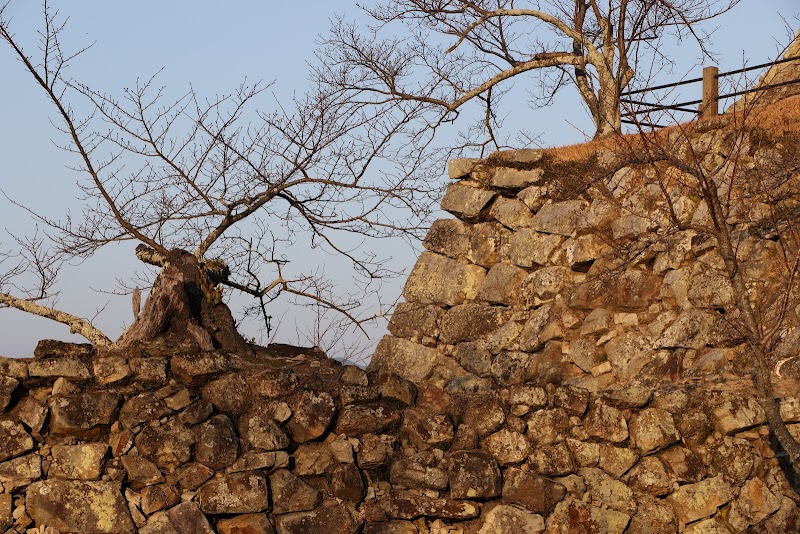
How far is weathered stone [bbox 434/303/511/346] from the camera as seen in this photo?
31.9 feet

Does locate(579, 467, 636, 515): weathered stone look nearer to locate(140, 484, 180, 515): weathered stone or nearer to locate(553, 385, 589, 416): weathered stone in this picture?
locate(553, 385, 589, 416): weathered stone

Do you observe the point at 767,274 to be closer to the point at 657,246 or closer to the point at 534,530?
the point at 657,246

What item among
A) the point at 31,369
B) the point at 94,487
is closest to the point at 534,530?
the point at 94,487

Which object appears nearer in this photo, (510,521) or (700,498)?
(510,521)

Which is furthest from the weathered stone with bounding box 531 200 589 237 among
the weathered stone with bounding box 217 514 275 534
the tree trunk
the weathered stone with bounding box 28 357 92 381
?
the weathered stone with bounding box 28 357 92 381

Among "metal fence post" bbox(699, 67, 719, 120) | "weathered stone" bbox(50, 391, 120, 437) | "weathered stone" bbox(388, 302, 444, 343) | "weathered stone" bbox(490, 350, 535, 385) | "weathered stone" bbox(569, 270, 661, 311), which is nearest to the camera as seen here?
"weathered stone" bbox(50, 391, 120, 437)

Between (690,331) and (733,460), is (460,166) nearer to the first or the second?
(690,331)

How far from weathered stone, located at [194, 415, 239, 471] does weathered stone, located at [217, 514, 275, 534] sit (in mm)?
308

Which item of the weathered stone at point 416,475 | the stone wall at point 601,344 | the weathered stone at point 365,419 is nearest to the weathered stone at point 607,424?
the stone wall at point 601,344

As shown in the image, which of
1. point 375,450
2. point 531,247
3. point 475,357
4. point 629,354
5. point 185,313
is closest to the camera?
point 375,450

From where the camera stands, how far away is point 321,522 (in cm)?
552

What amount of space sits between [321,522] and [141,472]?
107 cm

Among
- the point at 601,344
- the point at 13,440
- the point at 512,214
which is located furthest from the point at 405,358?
the point at 13,440

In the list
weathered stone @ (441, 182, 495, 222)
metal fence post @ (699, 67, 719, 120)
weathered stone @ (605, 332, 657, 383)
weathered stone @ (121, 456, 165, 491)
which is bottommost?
weathered stone @ (121, 456, 165, 491)
